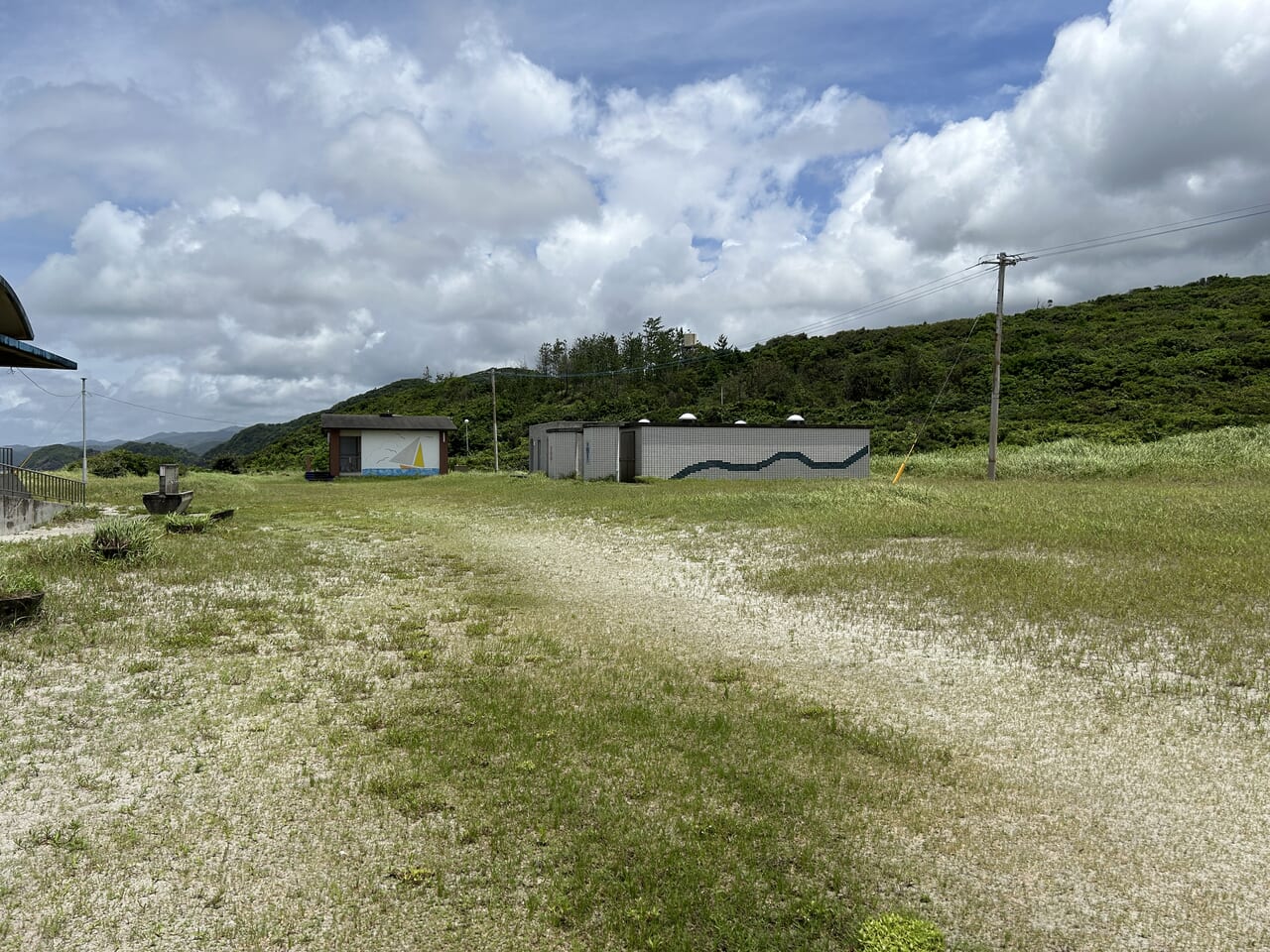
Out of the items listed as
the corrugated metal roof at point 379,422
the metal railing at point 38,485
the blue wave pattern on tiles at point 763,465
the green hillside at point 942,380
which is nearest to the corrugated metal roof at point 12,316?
the metal railing at point 38,485

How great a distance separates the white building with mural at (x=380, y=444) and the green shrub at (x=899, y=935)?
42155 millimetres

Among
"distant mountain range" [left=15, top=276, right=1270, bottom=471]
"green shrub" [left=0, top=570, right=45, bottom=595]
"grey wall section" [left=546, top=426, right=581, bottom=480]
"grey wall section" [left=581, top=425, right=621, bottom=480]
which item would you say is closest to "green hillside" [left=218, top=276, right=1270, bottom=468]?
"distant mountain range" [left=15, top=276, right=1270, bottom=471]

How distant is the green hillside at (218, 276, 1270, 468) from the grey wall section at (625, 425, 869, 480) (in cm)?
1403

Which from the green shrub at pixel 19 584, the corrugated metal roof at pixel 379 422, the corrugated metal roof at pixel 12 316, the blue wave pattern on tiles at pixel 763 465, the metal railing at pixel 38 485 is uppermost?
the corrugated metal roof at pixel 12 316

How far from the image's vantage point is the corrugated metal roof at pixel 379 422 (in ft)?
138

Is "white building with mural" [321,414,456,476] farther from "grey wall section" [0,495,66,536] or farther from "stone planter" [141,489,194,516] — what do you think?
"grey wall section" [0,495,66,536]

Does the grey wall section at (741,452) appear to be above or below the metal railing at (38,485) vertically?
above

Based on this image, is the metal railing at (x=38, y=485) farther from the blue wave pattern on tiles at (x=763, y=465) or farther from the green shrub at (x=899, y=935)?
the blue wave pattern on tiles at (x=763, y=465)

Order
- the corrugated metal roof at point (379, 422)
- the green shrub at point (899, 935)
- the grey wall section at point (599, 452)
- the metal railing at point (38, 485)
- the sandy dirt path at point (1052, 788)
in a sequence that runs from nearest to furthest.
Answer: the green shrub at point (899, 935) → the sandy dirt path at point (1052, 788) → the metal railing at point (38, 485) → the grey wall section at point (599, 452) → the corrugated metal roof at point (379, 422)

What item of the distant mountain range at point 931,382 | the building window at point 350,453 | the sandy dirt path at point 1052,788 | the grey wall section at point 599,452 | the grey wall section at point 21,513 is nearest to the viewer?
the sandy dirt path at point 1052,788

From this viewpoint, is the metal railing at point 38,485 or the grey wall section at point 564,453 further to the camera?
the grey wall section at point 564,453

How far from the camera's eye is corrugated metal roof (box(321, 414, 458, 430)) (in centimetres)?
4212

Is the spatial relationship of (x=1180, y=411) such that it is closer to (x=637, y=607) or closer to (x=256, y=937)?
(x=637, y=607)

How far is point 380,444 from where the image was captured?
42594 millimetres
